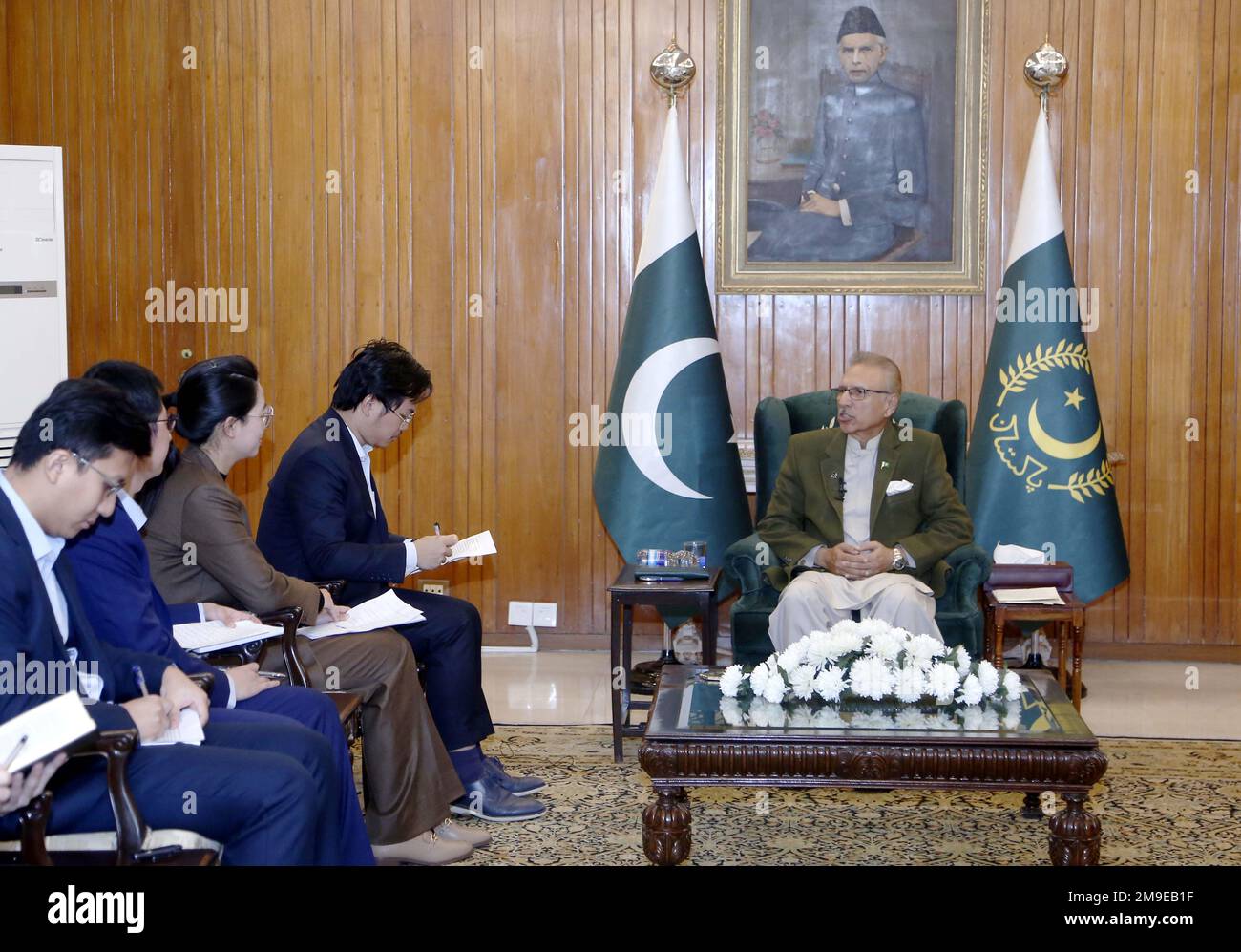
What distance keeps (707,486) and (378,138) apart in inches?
88.1

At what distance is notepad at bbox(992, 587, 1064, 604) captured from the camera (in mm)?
4926

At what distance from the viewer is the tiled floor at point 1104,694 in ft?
16.4

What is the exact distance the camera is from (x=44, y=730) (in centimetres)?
220

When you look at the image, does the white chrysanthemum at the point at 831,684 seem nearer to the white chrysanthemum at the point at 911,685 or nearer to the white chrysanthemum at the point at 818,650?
the white chrysanthemum at the point at 818,650

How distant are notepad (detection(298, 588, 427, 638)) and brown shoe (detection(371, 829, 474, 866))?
585mm

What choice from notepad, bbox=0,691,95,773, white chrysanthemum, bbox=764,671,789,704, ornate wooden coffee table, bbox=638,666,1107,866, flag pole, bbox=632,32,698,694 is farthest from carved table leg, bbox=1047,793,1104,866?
flag pole, bbox=632,32,698,694

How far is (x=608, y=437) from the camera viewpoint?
5.77m

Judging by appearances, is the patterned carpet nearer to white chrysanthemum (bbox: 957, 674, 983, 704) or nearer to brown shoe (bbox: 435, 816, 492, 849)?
brown shoe (bbox: 435, 816, 492, 849)

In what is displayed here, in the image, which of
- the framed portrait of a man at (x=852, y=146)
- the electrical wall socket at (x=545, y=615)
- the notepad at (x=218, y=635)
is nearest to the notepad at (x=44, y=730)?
the notepad at (x=218, y=635)

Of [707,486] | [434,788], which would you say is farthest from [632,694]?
[434,788]

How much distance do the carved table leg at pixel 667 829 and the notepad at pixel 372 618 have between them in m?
0.92

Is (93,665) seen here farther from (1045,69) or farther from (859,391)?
(1045,69)

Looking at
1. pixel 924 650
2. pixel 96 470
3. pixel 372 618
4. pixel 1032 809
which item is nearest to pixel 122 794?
pixel 96 470
